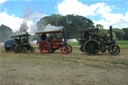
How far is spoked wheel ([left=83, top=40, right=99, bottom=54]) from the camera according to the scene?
10062 millimetres

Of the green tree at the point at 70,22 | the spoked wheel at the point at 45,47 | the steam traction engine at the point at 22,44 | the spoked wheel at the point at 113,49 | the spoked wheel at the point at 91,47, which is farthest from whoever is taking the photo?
the green tree at the point at 70,22

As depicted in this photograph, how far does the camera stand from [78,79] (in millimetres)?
3852

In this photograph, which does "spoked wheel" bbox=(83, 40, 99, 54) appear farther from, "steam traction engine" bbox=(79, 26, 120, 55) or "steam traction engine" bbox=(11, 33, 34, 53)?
"steam traction engine" bbox=(11, 33, 34, 53)

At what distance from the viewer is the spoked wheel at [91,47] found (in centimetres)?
1006

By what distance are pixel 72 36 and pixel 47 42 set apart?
52.5 m

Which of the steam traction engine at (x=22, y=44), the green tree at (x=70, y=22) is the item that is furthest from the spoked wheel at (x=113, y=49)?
the green tree at (x=70, y=22)

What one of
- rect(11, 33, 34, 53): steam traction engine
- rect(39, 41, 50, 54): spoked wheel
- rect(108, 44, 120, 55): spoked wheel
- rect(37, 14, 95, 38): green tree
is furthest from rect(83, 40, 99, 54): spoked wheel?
rect(37, 14, 95, 38): green tree

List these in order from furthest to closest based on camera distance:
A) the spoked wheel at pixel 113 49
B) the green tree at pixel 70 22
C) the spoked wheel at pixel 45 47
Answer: the green tree at pixel 70 22, the spoked wheel at pixel 45 47, the spoked wheel at pixel 113 49

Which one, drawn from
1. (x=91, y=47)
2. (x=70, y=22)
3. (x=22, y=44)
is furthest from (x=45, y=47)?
(x=70, y=22)

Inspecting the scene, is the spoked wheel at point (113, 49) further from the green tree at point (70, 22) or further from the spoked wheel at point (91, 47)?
the green tree at point (70, 22)

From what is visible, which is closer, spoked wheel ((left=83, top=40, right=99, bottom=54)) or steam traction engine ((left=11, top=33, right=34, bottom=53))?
spoked wheel ((left=83, top=40, right=99, bottom=54))

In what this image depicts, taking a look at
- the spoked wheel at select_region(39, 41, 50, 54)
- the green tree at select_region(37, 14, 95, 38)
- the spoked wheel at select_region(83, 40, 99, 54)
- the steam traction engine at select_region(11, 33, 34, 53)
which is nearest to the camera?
the spoked wheel at select_region(83, 40, 99, 54)

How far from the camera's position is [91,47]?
398 inches

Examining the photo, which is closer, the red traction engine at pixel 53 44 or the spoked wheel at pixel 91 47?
the spoked wheel at pixel 91 47
